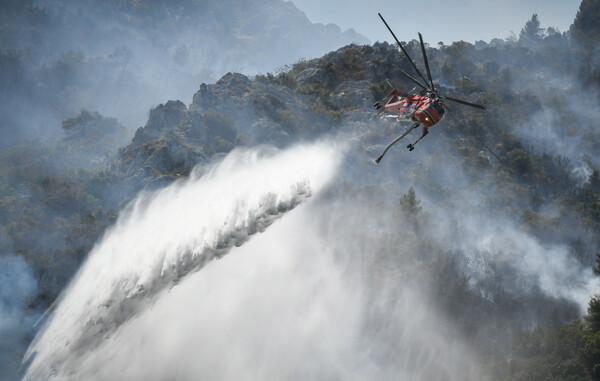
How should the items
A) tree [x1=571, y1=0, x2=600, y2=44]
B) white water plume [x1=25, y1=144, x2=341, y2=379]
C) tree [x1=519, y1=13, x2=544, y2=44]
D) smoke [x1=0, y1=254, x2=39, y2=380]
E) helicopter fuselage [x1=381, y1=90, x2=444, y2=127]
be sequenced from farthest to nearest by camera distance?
tree [x1=519, y1=13, x2=544, y2=44], tree [x1=571, y1=0, x2=600, y2=44], smoke [x1=0, y1=254, x2=39, y2=380], white water plume [x1=25, y1=144, x2=341, y2=379], helicopter fuselage [x1=381, y1=90, x2=444, y2=127]

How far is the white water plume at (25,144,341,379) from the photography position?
33.7 meters

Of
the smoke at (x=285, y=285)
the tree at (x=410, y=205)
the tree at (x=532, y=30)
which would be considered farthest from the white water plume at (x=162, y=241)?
the tree at (x=532, y=30)

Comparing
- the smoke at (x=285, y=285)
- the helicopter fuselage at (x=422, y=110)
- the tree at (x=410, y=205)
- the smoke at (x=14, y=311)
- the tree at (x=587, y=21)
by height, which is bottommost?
the smoke at (x=14, y=311)

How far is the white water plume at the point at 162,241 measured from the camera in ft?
111

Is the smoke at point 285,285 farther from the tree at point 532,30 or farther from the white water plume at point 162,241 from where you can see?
the tree at point 532,30

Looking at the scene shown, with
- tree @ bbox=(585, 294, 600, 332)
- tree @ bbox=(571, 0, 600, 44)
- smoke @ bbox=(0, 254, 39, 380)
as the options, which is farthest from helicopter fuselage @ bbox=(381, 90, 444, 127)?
tree @ bbox=(571, 0, 600, 44)

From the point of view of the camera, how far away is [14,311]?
39625 mm

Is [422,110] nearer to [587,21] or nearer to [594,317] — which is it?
[594,317]

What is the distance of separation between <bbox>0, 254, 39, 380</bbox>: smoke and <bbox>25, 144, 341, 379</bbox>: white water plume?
79.0 inches

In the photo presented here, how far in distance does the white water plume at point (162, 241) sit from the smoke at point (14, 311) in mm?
2006

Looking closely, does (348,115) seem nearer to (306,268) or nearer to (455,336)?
(306,268)

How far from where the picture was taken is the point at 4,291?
40.5m

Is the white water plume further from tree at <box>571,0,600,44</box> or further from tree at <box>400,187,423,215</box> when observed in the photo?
tree at <box>571,0,600,44</box>

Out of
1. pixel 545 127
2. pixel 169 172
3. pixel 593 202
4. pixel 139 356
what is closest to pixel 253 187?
pixel 169 172
